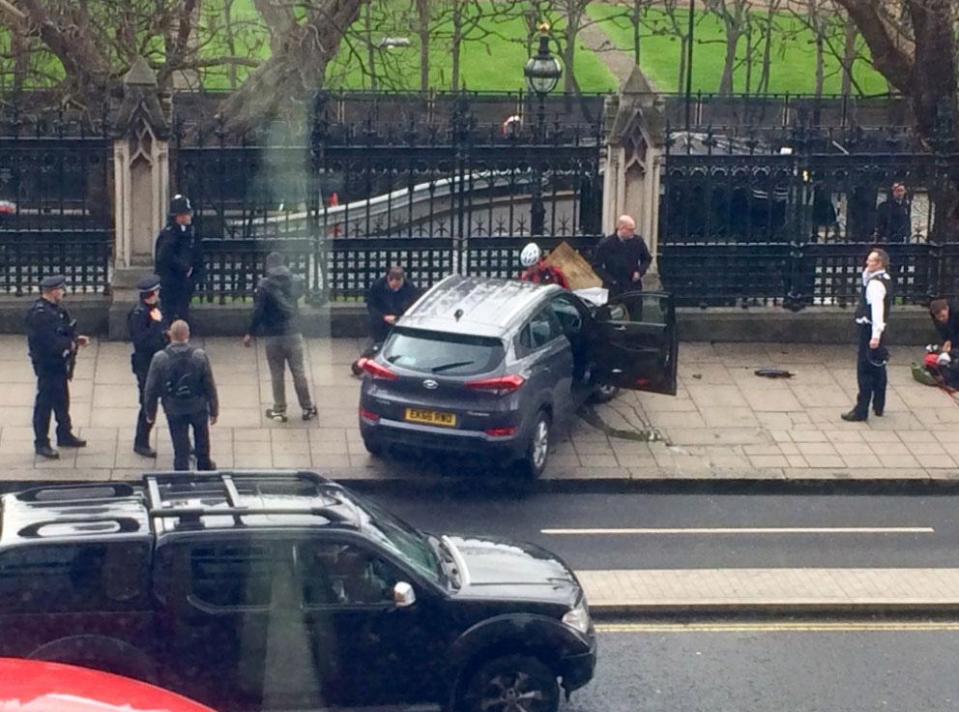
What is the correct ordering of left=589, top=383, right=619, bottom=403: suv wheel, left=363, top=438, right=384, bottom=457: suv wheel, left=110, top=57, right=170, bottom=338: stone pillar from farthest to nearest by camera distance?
1. left=110, top=57, right=170, bottom=338: stone pillar
2. left=589, top=383, right=619, bottom=403: suv wheel
3. left=363, top=438, right=384, bottom=457: suv wheel

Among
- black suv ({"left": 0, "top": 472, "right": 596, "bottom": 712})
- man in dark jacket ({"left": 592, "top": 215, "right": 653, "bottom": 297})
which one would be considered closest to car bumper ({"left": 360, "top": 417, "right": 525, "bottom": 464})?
man in dark jacket ({"left": 592, "top": 215, "right": 653, "bottom": 297})

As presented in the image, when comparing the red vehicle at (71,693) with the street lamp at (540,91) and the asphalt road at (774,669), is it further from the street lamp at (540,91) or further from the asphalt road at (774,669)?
the street lamp at (540,91)

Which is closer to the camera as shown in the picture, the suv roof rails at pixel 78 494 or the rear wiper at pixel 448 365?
the suv roof rails at pixel 78 494

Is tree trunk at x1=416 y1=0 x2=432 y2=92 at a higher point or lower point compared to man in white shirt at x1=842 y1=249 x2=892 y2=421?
higher

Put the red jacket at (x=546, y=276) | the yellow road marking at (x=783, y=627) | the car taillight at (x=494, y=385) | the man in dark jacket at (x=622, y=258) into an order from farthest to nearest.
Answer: the man in dark jacket at (x=622, y=258) < the red jacket at (x=546, y=276) < the car taillight at (x=494, y=385) < the yellow road marking at (x=783, y=627)

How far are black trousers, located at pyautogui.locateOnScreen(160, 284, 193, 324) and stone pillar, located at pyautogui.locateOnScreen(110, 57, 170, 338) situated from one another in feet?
2.60

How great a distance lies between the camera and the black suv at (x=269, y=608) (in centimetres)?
873

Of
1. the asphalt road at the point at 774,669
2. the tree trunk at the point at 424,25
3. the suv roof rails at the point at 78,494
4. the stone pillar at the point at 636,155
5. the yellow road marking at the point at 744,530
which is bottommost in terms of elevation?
the asphalt road at the point at 774,669

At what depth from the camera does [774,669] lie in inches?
425

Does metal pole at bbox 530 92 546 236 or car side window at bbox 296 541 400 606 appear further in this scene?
metal pole at bbox 530 92 546 236

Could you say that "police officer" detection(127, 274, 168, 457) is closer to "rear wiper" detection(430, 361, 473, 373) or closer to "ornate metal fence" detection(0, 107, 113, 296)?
"rear wiper" detection(430, 361, 473, 373)

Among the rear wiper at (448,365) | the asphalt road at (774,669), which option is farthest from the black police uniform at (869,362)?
the asphalt road at (774,669)

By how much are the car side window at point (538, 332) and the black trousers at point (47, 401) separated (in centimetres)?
390

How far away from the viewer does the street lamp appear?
19.1 m
